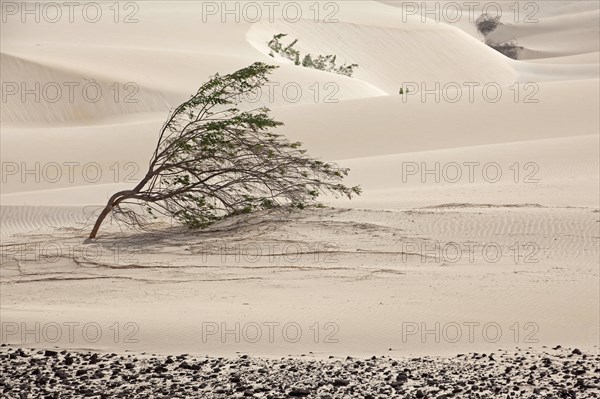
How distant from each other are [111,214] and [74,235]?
0.71 m

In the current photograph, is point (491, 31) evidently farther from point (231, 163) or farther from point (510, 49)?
point (231, 163)

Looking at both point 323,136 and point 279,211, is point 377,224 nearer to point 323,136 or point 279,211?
point 279,211

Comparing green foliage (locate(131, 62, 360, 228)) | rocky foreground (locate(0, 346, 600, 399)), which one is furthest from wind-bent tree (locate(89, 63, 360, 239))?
rocky foreground (locate(0, 346, 600, 399))

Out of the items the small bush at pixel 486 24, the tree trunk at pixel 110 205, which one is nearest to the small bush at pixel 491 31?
the small bush at pixel 486 24

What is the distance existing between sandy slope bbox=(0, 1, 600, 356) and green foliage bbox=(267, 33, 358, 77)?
279 inches

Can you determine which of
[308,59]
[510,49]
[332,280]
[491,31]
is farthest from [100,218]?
[491,31]

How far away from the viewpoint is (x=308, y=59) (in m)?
41.2

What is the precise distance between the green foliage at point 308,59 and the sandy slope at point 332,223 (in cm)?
709

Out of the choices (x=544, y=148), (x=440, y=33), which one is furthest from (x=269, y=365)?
(x=440, y=33)

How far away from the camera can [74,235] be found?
598 inches

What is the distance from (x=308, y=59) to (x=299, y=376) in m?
33.6

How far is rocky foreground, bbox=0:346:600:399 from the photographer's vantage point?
7867mm

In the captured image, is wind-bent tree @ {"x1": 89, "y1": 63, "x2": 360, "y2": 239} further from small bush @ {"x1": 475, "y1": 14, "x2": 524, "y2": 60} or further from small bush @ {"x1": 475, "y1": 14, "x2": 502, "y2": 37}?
small bush @ {"x1": 475, "y1": 14, "x2": 502, "y2": 37}

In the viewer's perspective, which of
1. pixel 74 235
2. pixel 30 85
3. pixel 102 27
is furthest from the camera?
pixel 102 27
